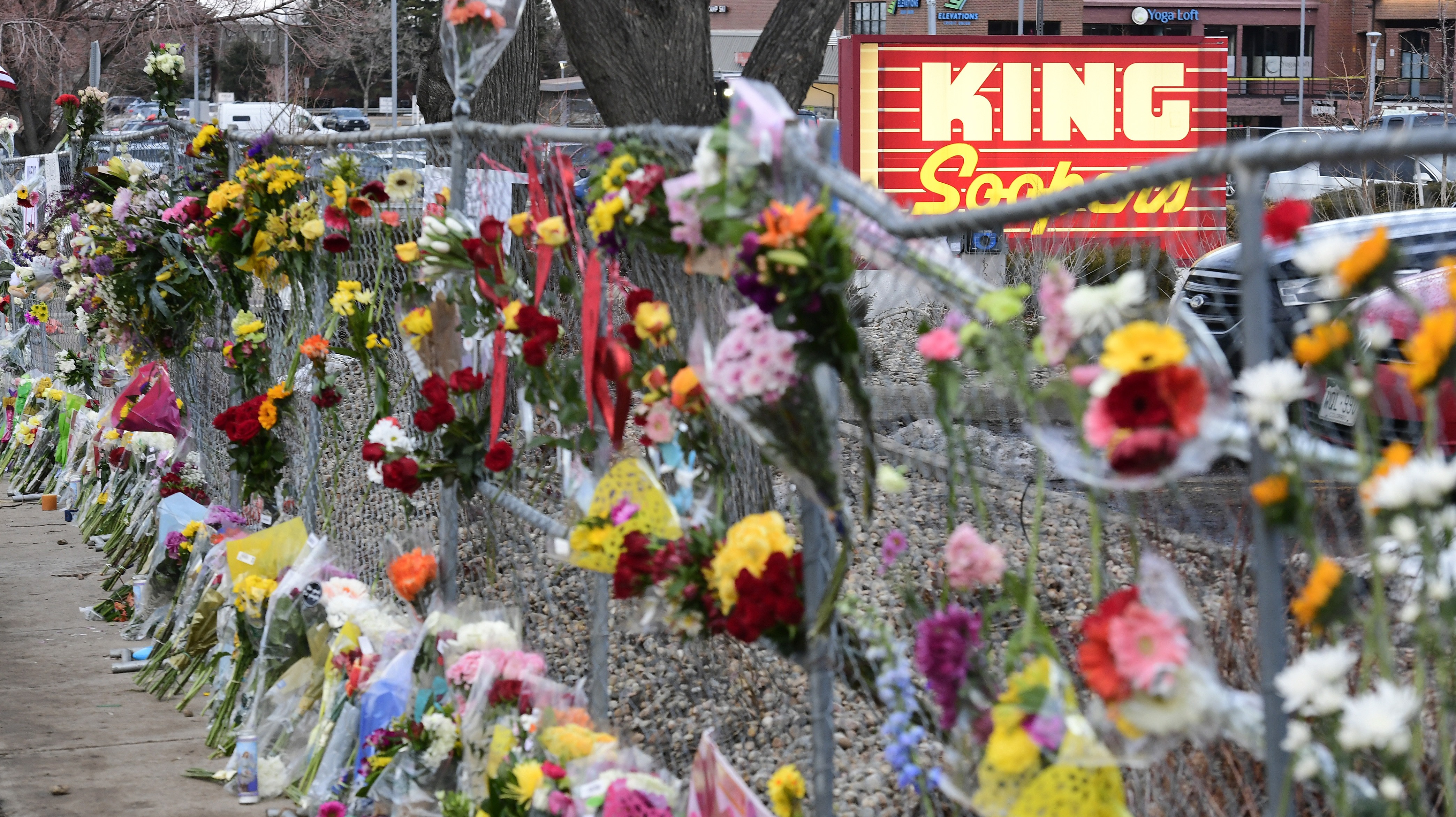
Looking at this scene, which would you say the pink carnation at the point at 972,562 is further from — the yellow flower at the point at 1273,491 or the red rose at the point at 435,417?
the red rose at the point at 435,417

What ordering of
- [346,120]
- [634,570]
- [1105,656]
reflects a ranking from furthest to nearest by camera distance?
[346,120]
[634,570]
[1105,656]

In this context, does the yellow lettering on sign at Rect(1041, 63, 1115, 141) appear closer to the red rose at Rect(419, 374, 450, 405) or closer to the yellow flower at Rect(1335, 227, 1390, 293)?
the red rose at Rect(419, 374, 450, 405)

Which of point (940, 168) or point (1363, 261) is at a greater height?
point (940, 168)

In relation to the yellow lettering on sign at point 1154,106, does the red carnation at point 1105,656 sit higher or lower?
lower

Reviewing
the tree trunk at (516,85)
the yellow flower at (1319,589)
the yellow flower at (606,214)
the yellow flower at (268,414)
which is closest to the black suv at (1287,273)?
the yellow flower at (1319,589)

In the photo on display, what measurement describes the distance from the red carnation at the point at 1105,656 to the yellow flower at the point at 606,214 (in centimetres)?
136

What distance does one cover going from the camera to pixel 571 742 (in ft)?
10.4

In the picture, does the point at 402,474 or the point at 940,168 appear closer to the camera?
the point at 402,474

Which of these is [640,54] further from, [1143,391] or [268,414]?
[1143,391]

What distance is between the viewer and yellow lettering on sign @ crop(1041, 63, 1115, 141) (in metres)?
12.5

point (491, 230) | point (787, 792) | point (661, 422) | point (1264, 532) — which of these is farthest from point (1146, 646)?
point (491, 230)

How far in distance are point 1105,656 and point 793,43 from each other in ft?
15.8

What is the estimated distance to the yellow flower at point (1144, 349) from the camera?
5.27 feet

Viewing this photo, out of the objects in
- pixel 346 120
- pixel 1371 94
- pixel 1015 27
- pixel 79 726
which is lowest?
pixel 79 726
